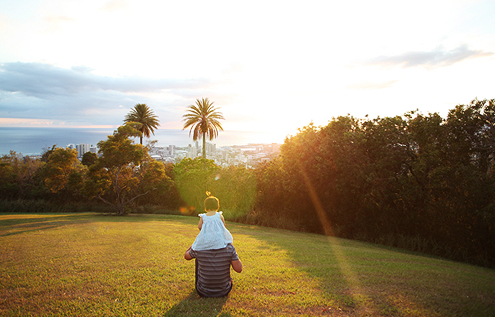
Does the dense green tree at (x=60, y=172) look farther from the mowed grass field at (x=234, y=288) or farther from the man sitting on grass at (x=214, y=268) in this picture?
the man sitting on grass at (x=214, y=268)

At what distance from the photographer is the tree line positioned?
10953 millimetres

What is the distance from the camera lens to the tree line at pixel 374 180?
11.0 m

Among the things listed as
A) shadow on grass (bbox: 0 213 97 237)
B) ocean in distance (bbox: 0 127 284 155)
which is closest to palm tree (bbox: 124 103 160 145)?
ocean in distance (bbox: 0 127 284 155)

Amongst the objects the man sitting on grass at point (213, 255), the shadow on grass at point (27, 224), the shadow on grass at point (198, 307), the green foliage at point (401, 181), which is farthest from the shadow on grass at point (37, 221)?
the man sitting on grass at point (213, 255)

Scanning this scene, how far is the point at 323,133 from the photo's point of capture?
16031 mm

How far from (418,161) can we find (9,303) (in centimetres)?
1434

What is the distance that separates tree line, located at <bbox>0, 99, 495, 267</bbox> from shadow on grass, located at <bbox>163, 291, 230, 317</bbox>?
35.6ft

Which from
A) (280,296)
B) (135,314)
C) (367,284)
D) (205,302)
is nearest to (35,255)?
(135,314)

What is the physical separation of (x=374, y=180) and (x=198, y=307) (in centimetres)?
1118

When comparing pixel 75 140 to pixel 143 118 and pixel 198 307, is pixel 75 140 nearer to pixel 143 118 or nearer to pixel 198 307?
pixel 143 118

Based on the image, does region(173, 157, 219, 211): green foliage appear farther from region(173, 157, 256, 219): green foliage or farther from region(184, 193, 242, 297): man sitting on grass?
region(184, 193, 242, 297): man sitting on grass

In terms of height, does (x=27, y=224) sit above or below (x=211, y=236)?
below

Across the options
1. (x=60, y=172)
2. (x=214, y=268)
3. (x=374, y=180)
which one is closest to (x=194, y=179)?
(x=60, y=172)

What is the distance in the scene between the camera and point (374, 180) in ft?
42.1
